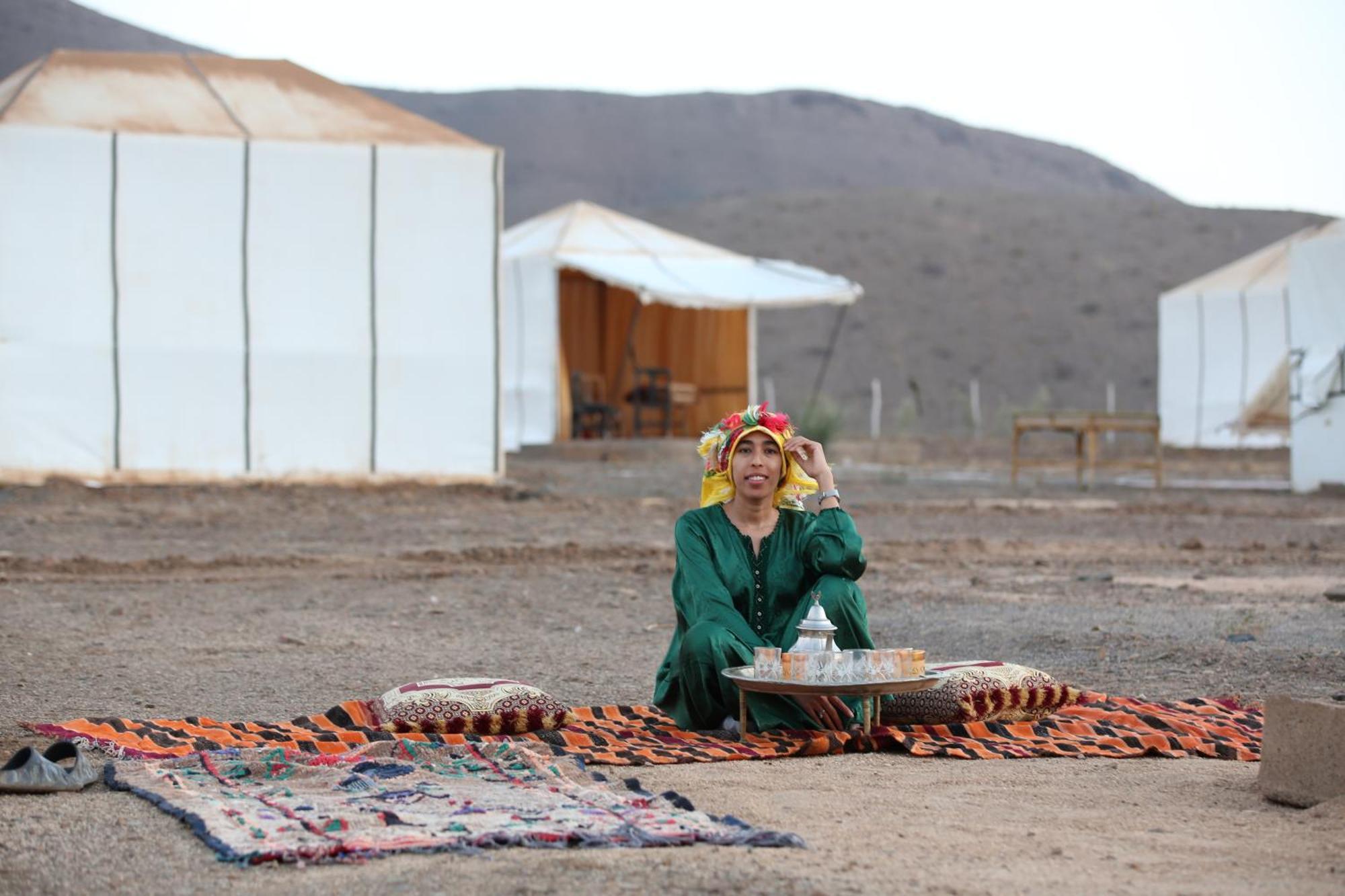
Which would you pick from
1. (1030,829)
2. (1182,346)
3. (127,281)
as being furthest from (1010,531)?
(1182,346)

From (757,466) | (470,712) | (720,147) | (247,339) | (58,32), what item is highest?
(58,32)

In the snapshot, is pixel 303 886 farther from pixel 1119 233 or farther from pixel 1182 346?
pixel 1119 233

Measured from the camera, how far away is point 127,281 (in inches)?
545

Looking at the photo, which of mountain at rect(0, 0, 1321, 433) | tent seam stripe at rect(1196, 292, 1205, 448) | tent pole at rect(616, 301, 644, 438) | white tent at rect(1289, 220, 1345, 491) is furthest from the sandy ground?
mountain at rect(0, 0, 1321, 433)

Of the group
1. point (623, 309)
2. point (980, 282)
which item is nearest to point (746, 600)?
point (623, 309)

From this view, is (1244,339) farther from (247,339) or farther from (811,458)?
(811,458)

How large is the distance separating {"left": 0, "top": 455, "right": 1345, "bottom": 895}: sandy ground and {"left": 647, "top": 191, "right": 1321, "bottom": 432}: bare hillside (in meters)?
19.9

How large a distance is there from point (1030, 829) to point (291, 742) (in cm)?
192

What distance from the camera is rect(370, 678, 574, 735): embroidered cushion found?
4602 millimetres

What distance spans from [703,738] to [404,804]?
121 centimetres

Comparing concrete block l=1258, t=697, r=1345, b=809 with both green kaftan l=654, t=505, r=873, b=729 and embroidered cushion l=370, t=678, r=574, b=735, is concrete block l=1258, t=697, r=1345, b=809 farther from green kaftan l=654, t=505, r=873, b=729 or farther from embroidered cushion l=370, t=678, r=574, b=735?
embroidered cushion l=370, t=678, r=574, b=735

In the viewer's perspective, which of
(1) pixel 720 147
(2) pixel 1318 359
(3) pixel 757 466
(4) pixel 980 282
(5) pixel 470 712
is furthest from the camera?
(1) pixel 720 147

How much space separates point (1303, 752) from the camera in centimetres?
379

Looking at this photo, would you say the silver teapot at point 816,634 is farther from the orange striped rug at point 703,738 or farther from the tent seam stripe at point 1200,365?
the tent seam stripe at point 1200,365
